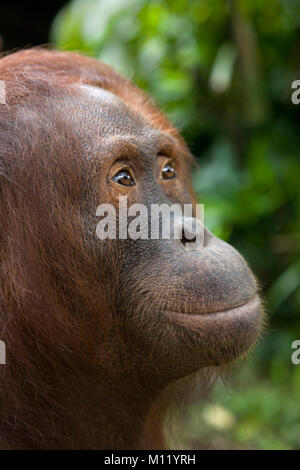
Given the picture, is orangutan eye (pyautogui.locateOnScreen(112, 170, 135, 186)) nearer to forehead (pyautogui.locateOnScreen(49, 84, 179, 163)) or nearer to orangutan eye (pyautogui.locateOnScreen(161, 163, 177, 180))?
forehead (pyautogui.locateOnScreen(49, 84, 179, 163))

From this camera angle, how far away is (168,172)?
8.52ft

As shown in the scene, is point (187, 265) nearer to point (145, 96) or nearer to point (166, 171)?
point (166, 171)

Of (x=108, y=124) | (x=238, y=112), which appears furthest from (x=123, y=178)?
(x=238, y=112)

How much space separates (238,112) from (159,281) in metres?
3.80

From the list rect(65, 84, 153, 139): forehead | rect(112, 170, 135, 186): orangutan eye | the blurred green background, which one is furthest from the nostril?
the blurred green background

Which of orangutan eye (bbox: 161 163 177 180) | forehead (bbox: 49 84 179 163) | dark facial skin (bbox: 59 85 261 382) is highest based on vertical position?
forehead (bbox: 49 84 179 163)

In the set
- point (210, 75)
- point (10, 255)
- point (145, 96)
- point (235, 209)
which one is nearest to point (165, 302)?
point (10, 255)

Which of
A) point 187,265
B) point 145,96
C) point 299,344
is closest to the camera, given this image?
point 187,265

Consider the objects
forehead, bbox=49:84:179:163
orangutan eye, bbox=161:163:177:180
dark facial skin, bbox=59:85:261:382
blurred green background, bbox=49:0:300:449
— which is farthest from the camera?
blurred green background, bbox=49:0:300:449

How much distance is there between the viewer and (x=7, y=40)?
9398 millimetres

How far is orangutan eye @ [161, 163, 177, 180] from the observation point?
2571mm

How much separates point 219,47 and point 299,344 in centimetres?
275

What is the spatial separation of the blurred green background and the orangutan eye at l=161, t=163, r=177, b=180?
213 cm

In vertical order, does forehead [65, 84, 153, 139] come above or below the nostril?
above
